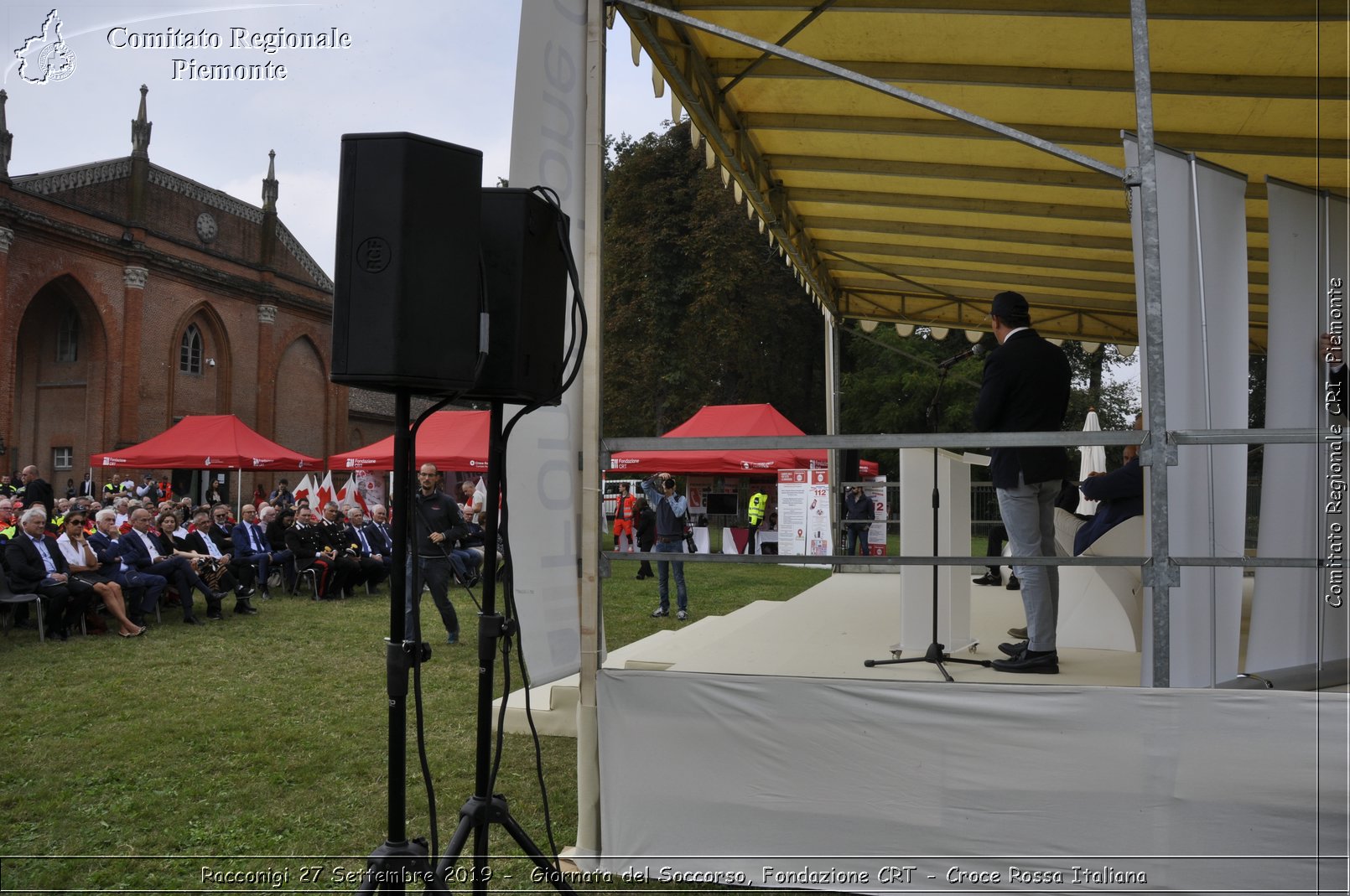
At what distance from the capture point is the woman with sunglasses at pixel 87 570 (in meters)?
9.40

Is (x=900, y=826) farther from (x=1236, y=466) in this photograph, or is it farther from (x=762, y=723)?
(x=1236, y=466)

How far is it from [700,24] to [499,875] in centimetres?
337

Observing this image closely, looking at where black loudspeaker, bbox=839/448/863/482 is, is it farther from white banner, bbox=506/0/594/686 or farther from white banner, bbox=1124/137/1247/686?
white banner, bbox=506/0/594/686

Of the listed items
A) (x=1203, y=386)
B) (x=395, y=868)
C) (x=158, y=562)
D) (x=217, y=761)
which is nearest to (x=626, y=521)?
(x=158, y=562)

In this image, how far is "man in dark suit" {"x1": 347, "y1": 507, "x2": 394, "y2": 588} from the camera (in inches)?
529

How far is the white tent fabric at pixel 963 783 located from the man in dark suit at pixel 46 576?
8086mm

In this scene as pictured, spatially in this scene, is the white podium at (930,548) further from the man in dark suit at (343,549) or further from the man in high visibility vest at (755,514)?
the man in high visibility vest at (755,514)

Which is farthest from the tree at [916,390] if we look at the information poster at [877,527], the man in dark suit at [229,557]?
the man in dark suit at [229,557]

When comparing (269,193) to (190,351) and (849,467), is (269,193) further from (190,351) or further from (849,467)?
(849,467)

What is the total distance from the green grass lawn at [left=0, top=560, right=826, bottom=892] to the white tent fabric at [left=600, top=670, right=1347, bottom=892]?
0.78m

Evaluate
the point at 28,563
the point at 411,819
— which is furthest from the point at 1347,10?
the point at 28,563

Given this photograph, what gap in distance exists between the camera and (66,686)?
22.8 feet

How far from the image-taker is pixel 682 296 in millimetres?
28547

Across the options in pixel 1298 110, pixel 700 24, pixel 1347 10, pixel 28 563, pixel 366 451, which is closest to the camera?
pixel 700 24
